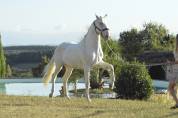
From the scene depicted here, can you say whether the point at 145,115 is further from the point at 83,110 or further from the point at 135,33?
the point at 135,33

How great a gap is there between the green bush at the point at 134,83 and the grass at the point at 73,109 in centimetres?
702

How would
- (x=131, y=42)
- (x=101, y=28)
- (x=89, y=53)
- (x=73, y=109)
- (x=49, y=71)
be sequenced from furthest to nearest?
(x=131, y=42), (x=49, y=71), (x=89, y=53), (x=101, y=28), (x=73, y=109)

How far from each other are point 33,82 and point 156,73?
11.0 metres

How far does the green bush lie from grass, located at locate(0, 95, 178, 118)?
702cm

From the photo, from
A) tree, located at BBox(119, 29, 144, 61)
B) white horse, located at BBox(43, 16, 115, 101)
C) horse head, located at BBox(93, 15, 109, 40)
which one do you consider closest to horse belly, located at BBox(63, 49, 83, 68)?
white horse, located at BBox(43, 16, 115, 101)

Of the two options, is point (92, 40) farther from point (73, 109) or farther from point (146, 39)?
point (146, 39)

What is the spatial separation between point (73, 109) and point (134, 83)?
9.13m

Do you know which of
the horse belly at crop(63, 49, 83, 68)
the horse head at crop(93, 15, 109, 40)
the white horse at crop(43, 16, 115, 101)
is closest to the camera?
the horse head at crop(93, 15, 109, 40)

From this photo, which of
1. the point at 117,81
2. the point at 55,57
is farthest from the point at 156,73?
the point at 55,57

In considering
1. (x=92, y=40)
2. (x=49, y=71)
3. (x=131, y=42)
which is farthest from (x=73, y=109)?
(x=131, y=42)

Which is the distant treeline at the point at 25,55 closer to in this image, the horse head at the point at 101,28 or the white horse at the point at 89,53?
the white horse at the point at 89,53

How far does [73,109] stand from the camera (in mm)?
11938

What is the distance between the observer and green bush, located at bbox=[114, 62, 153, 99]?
20.7 meters

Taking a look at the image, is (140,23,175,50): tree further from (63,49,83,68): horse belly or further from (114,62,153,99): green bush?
(63,49,83,68): horse belly
